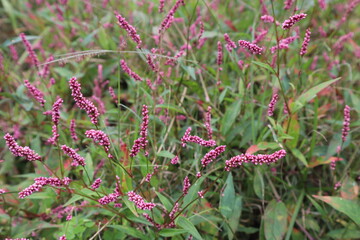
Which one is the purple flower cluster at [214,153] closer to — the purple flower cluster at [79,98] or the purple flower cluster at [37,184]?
the purple flower cluster at [79,98]

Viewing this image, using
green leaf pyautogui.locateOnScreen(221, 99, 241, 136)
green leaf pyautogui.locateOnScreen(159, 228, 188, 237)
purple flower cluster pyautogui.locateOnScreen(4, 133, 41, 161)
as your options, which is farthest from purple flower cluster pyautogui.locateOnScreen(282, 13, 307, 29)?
purple flower cluster pyautogui.locateOnScreen(4, 133, 41, 161)

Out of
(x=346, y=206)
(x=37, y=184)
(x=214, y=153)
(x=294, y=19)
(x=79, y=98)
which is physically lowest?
(x=346, y=206)

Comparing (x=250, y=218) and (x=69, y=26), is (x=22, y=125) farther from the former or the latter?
(x=250, y=218)

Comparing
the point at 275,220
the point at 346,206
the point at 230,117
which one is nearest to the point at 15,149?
the point at 230,117

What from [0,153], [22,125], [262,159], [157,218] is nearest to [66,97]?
[22,125]

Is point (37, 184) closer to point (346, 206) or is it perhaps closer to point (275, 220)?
point (275, 220)

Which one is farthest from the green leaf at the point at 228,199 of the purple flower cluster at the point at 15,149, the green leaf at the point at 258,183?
the purple flower cluster at the point at 15,149
